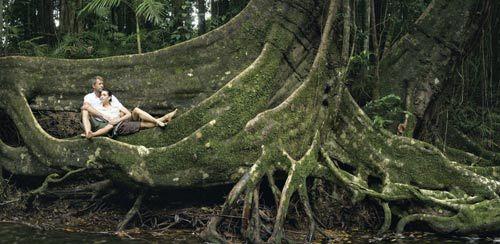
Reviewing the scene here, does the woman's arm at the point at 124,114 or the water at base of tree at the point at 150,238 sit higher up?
the woman's arm at the point at 124,114

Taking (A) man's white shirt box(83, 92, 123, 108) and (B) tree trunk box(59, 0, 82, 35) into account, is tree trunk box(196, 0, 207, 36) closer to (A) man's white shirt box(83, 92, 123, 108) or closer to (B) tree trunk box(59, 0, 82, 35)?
(B) tree trunk box(59, 0, 82, 35)

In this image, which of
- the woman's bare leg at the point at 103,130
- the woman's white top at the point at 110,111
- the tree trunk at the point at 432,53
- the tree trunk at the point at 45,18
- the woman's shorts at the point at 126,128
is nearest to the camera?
the woman's bare leg at the point at 103,130

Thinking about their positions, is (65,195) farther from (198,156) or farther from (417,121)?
(417,121)

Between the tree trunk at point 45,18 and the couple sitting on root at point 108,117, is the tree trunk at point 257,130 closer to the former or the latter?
the couple sitting on root at point 108,117

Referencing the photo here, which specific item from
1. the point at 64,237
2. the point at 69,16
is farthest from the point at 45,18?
the point at 64,237

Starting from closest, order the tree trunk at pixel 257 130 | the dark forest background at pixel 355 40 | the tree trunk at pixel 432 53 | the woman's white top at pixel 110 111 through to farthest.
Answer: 1. the tree trunk at pixel 257 130
2. the woman's white top at pixel 110 111
3. the tree trunk at pixel 432 53
4. the dark forest background at pixel 355 40

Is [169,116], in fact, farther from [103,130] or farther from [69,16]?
[69,16]

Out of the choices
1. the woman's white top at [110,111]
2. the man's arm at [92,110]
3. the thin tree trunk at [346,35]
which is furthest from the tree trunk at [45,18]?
the thin tree trunk at [346,35]

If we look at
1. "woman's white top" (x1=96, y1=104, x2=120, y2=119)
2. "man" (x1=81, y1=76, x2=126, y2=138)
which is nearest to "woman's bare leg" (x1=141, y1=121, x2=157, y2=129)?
"man" (x1=81, y1=76, x2=126, y2=138)

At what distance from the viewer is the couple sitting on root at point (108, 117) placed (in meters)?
8.36

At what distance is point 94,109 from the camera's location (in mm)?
8711

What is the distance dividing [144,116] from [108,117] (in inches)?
27.5

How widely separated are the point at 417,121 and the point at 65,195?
17.8 feet

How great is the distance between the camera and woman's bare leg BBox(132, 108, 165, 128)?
823 centimetres
